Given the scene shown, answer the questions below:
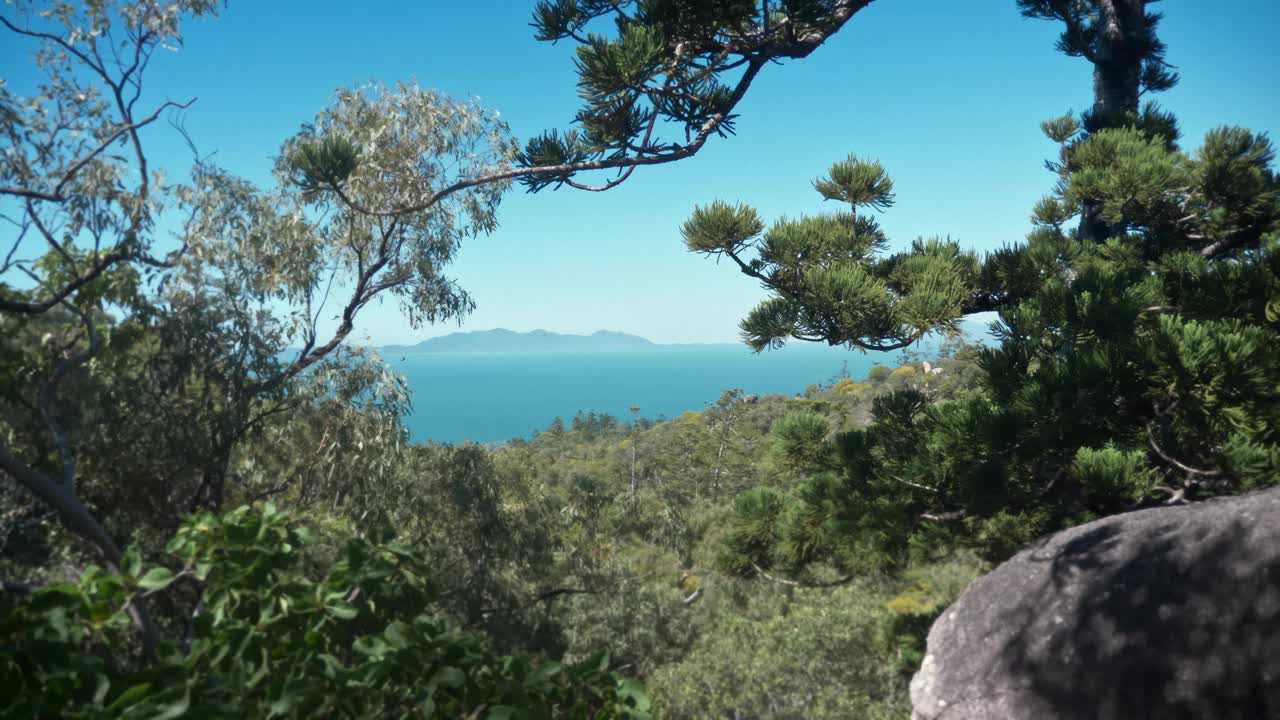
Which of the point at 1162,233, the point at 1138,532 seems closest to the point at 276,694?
the point at 1138,532

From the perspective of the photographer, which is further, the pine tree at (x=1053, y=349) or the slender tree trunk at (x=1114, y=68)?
the slender tree trunk at (x=1114, y=68)

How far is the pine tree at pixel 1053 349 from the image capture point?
252cm

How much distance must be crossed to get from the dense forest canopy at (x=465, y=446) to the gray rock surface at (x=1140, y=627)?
0.20 m

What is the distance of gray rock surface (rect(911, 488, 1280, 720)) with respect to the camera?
234cm

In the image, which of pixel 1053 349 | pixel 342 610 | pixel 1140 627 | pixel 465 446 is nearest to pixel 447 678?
pixel 342 610

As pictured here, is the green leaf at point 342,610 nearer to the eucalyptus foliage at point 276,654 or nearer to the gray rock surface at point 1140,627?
the eucalyptus foliage at point 276,654

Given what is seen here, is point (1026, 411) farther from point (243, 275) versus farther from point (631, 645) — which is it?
point (631, 645)

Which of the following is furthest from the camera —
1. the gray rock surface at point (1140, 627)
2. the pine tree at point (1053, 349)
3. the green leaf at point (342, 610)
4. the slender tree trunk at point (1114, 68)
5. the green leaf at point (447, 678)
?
the slender tree trunk at point (1114, 68)

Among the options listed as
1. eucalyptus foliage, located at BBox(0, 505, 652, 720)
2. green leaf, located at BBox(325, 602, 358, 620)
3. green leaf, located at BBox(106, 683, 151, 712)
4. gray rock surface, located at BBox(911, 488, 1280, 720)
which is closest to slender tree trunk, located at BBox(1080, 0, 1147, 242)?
gray rock surface, located at BBox(911, 488, 1280, 720)

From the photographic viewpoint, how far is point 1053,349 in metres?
3.11

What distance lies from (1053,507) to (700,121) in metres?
2.44

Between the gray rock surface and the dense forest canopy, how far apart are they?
0.66ft

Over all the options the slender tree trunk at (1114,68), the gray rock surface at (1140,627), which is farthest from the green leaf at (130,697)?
the slender tree trunk at (1114,68)

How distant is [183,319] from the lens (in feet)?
16.6
